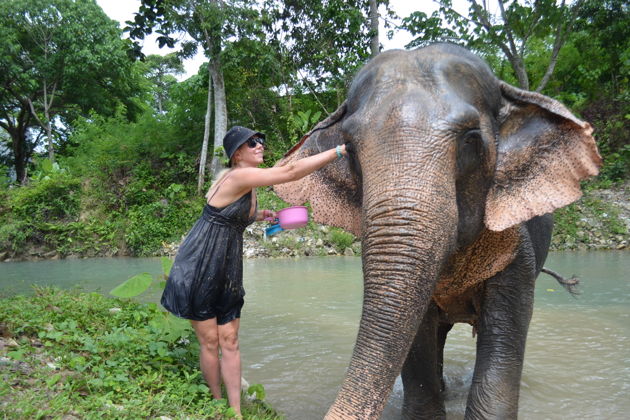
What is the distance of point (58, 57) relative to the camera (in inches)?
926

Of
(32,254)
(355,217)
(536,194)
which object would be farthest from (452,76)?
(32,254)

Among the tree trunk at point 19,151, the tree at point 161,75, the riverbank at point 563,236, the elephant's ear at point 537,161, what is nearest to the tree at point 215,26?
the riverbank at point 563,236

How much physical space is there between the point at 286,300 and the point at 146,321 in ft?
13.6

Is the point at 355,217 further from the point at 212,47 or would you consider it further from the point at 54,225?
the point at 54,225

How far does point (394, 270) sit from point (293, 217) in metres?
1.78

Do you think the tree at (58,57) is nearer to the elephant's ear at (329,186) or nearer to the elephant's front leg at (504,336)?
the elephant's ear at (329,186)

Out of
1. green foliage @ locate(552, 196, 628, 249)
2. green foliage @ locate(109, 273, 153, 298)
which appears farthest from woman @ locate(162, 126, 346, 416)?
green foliage @ locate(552, 196, 628, 249)

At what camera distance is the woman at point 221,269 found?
2.98 m

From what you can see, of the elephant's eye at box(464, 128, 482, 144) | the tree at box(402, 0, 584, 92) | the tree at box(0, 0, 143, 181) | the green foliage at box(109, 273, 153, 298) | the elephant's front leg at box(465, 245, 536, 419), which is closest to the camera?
the elephant's eye at box(464, 128, 482, 144)

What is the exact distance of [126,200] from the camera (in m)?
19.9

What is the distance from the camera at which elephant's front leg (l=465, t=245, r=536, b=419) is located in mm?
2854

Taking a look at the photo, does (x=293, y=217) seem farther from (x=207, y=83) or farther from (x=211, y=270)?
(x=207, y=83)

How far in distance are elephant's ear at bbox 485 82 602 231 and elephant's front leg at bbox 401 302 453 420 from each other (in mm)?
1085

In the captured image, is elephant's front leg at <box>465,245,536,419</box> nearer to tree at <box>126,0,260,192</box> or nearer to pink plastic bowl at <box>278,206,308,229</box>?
pink plastic bowl at <box>278,206,308,229</box>
